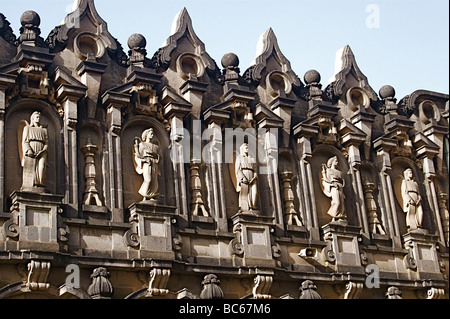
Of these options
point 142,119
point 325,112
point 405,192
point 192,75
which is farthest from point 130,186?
point 405,192

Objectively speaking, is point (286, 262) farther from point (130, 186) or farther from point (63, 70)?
point (63, 70)

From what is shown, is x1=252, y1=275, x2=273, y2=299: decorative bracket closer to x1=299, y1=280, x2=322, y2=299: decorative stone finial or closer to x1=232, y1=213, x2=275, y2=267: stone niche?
x1=232, y1=213, x2=275, y2=267: stone niche

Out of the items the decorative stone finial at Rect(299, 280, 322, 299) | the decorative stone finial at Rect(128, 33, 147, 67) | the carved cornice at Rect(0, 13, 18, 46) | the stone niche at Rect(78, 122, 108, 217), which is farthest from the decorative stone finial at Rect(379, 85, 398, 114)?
the carved cornice at Rect(0, 13, 18, 46)

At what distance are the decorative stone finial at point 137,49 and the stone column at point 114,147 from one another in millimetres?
1195

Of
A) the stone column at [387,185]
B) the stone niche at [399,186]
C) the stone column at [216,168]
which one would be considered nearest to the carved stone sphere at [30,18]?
the stone column at [216,168]

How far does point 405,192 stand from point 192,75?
23.2 ft

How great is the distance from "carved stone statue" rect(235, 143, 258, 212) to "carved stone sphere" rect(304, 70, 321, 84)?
3.73 metres

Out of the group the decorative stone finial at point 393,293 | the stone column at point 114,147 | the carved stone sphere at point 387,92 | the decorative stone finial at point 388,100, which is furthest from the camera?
the carved stone sphere at point 387,92

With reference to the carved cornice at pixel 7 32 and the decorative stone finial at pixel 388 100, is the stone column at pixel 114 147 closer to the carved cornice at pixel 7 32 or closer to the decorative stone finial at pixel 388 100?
the carved cornice at pixel 7 32

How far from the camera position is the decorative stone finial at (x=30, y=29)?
21.1m

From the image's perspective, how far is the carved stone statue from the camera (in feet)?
73.3

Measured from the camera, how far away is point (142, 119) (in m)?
22.2

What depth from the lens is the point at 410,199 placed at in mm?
25188

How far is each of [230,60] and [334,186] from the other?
429cm
